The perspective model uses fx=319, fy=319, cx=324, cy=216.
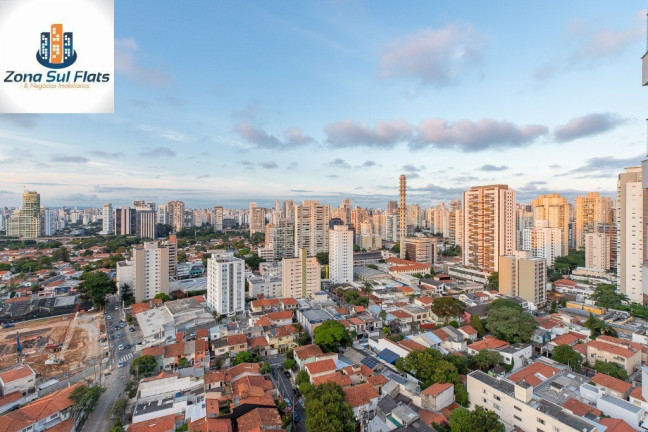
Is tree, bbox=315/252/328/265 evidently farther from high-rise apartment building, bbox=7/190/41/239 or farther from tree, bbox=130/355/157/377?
high-rise apartment building, bbox=7/190/41/239

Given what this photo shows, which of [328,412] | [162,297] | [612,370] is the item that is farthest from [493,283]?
[162,297]

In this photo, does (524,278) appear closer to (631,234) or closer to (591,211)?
(631,234)

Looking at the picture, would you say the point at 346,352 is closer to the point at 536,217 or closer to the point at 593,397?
the point at 593,397

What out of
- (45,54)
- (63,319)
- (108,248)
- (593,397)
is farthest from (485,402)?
(108,248)

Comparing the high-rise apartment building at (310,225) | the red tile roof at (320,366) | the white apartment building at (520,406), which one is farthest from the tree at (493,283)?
the high-rise apartment building at (310,225)

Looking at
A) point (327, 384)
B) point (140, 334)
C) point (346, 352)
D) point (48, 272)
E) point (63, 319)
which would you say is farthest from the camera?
point (48, 272)
